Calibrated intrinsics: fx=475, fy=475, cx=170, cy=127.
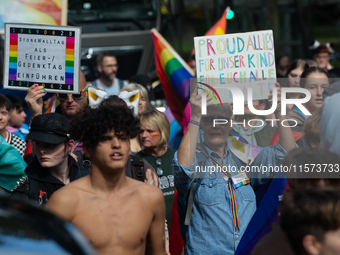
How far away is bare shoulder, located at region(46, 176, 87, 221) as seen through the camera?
2512 millimetres

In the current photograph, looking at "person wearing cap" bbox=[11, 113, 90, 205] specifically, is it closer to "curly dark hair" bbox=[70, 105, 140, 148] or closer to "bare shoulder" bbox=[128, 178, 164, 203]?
"curly dark hair" bbox=[70, 105, 140, 148]

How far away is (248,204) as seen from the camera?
338cm

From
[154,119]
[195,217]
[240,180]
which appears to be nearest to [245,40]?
[154,119]

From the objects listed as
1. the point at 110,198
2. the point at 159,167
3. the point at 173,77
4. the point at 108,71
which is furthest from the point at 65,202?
the point at 108,71

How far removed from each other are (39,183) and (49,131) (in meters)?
0.36

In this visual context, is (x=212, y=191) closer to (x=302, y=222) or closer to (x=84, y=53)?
(x=302, y=222)

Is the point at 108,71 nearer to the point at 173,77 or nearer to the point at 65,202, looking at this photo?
the point at 173,77

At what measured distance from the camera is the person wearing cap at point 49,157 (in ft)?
10.6

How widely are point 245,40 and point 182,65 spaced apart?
191 centimetres

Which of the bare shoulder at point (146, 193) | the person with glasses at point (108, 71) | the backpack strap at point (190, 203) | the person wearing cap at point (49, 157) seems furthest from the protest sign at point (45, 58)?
the person with glasses at point (108, 71)

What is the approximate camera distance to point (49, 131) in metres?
3.30

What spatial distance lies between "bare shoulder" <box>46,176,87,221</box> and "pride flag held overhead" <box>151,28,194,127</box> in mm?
3145

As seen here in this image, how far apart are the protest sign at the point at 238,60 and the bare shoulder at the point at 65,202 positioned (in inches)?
71.4

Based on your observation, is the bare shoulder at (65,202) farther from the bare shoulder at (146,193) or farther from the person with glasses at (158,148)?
the person with glasses at (158,148)
